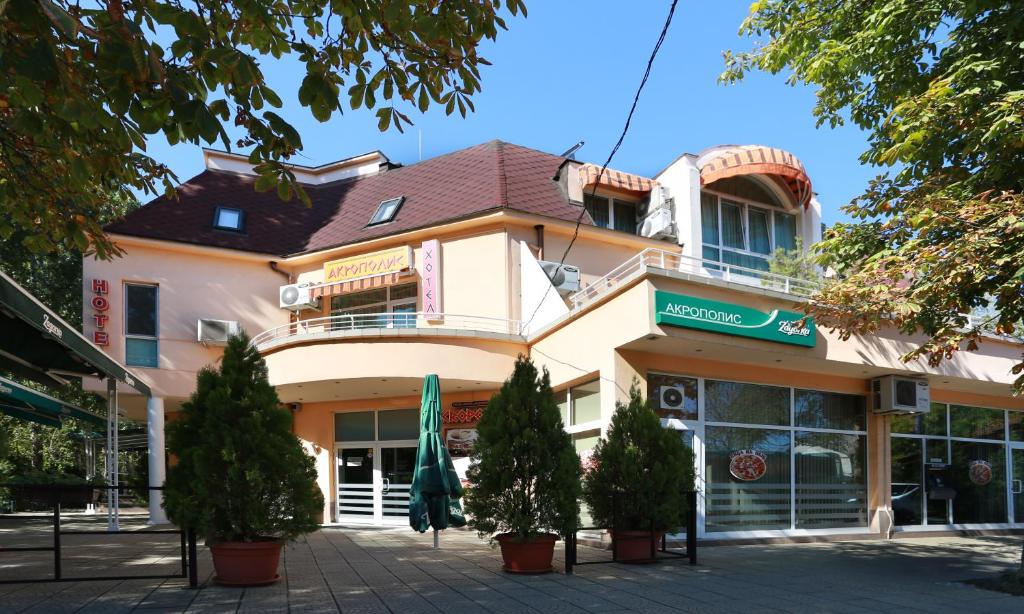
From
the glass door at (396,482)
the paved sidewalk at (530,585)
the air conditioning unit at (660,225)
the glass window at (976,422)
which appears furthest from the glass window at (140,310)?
the glass window at (976,422)

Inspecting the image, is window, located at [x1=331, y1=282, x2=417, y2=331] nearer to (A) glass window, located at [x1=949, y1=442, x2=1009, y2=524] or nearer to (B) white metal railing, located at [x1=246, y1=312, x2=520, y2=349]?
(B) white metal railing, located at [x1=246, y1=312, x2=520, y2=349]

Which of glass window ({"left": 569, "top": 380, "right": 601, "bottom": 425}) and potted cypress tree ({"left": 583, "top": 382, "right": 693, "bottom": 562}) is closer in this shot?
potted cypress tree ({"left": 583, "top": 382, "right": 693, "bottom": 562})

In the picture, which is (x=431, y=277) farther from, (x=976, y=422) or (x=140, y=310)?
(x=976, y=422)

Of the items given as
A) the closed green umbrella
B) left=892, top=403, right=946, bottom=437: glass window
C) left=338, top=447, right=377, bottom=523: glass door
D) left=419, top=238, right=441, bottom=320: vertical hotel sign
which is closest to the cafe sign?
the closed green umbrella

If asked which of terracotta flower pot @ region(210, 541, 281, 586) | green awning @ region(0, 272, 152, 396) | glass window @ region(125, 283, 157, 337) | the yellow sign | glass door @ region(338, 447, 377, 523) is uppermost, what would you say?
the yellow sign

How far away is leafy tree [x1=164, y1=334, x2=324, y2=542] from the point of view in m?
7.88

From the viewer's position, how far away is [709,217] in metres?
18.7

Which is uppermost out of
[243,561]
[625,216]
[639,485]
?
[625,216]

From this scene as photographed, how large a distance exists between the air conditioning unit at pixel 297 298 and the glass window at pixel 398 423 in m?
2.96

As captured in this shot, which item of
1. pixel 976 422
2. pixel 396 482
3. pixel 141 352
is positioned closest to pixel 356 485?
pixel 396 482

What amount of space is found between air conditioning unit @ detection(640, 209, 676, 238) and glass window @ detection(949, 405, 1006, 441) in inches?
265

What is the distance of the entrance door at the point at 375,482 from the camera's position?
695 inches

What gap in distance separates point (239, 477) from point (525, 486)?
309 cm

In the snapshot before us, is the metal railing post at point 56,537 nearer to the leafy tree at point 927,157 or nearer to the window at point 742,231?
the leafy tree at point 927,157
